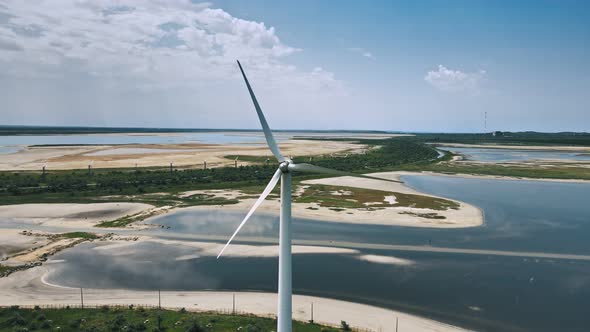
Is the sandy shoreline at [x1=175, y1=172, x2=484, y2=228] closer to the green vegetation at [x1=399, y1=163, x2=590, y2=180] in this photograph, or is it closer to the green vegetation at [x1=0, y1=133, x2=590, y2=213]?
the green vegetation at [x1=0, y1=133, x2=590, y2=213]

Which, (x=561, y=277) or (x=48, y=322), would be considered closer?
(x=48, y=322)

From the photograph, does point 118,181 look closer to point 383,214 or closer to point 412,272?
point 383,214

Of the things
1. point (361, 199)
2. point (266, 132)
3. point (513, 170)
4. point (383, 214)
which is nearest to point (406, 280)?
point (266, 132)

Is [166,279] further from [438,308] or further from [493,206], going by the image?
[493,206]

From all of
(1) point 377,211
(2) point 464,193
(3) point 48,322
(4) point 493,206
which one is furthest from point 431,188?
(3) point 48,322

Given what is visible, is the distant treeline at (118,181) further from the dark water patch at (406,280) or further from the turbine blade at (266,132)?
the turbine blade at (266,132)

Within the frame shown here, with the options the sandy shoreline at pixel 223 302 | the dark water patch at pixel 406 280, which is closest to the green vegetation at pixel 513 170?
the dark water patch at pixel 406 280

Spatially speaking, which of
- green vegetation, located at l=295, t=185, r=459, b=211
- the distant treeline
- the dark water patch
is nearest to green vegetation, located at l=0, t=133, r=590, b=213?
the distant treeline
